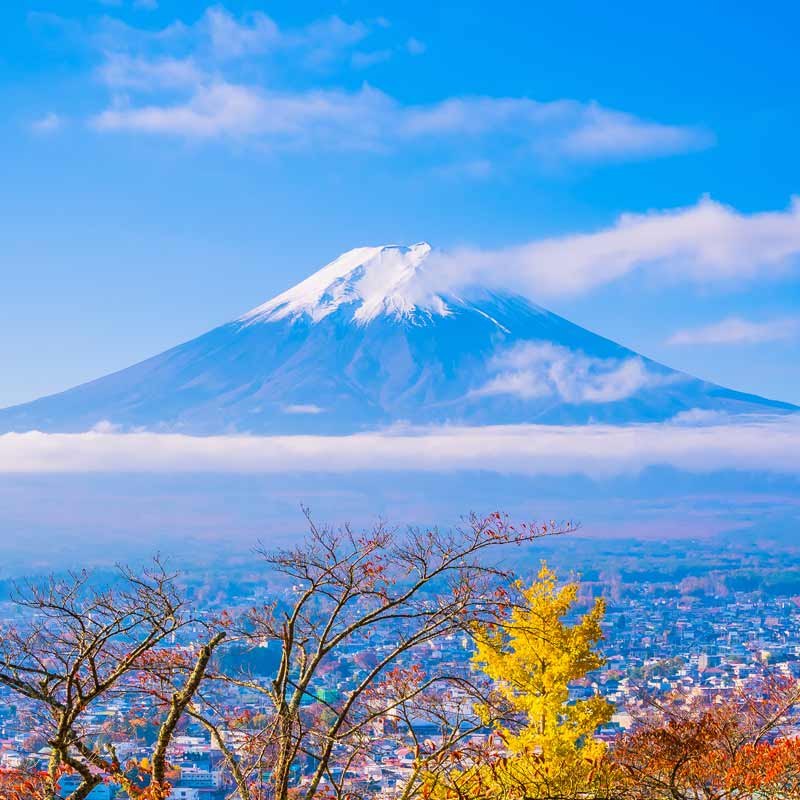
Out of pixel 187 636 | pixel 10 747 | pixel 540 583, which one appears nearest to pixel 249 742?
pixel 540 583

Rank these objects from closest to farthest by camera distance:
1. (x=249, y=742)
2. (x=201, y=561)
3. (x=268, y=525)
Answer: (x=249, y=742)
(x=201, y=561)
(x=268, y=525)

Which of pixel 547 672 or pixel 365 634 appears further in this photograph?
pixel 547 672

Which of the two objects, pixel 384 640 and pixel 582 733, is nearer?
pixel 582 733

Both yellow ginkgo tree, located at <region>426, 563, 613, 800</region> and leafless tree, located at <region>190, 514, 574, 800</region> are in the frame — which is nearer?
leafless tree, located at <region>190, 514, 574, 800</region>

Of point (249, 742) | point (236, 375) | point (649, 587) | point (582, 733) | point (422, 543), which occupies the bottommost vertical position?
point (649, 587)

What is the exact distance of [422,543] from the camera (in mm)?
10078

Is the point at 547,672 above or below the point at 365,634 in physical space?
below

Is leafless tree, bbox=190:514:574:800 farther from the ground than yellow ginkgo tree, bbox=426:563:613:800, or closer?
farther from the ground

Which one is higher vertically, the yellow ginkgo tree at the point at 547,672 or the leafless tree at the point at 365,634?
the leafless tree at the point at 365,634

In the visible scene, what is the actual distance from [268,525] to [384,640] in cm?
12709

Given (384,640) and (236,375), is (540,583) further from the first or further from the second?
(236,375)

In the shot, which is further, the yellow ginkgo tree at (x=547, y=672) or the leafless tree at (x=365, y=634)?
the yellow ginkgo tree at (x=547, y=672)

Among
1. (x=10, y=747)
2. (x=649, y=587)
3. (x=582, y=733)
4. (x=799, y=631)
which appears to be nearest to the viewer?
(x=582, y=733)

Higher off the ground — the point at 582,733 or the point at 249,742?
the point at 249,742
